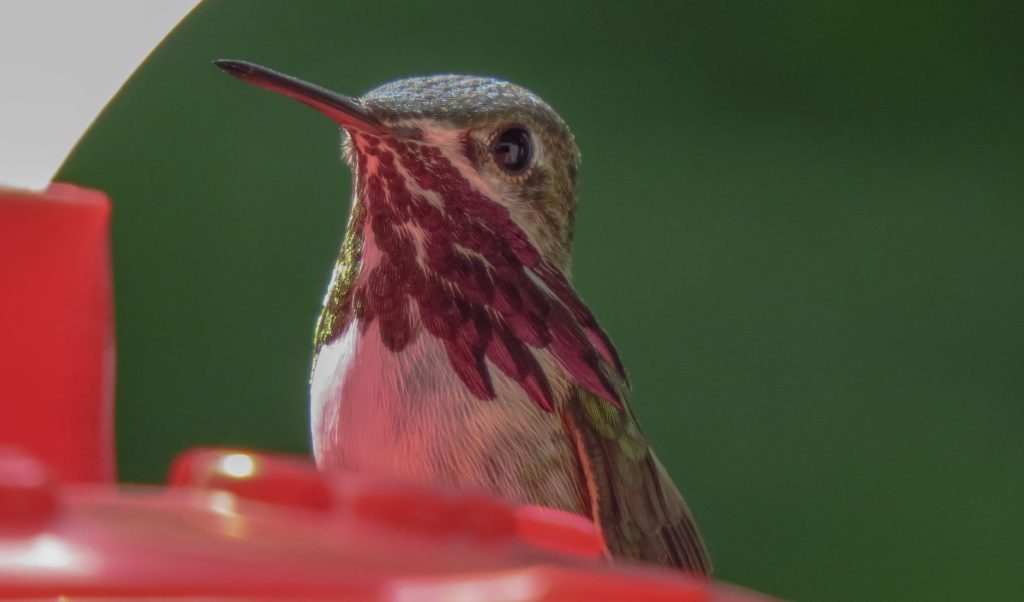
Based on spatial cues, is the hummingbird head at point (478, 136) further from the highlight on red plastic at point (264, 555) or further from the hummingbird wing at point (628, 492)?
the highlight on red plastic at point (264, 555)

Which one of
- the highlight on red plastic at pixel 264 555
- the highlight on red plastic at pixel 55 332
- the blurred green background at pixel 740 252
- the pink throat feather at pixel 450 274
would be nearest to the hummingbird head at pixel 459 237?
the pink throat feather at pixel 450 274

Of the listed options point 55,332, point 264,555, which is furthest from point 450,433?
point 264,555

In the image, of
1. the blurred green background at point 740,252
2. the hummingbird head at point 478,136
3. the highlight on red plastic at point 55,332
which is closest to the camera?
the highlight on red plastic at point 55,332

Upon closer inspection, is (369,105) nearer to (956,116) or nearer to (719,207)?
(719,207)

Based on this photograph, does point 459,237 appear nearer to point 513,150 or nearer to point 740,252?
point 513,150

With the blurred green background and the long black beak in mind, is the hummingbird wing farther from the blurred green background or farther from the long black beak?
the long black beak

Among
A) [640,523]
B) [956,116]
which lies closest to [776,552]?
[640,523]

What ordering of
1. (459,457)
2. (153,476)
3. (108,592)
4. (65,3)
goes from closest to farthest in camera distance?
(108,592)
(459,457)
(153,476)
(65,3)
